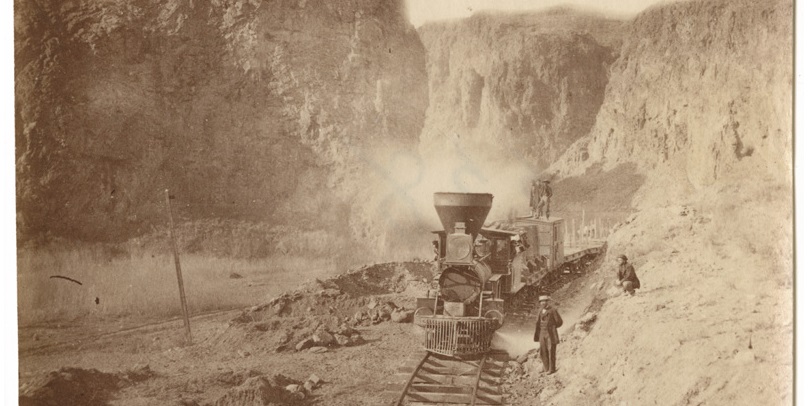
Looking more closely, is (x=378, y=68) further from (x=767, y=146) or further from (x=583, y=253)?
(x=767, y=146)

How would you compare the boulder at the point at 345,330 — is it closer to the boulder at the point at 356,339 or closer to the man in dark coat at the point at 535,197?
the boulder at the point at 356,339

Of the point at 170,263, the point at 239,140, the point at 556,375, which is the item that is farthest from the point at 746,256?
the point at 170,263

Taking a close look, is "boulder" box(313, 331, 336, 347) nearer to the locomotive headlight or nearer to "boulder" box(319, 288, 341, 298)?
"boulder" box(319, 288, 341, 298)

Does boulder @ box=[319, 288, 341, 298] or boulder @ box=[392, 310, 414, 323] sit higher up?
boulder @ box=[319, 288, 341, 298]

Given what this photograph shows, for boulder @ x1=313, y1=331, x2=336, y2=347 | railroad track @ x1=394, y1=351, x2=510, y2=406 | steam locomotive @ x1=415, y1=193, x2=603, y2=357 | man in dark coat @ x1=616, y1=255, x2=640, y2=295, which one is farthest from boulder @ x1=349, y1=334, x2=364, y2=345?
man in dark coat @ x1=616, y1=255, x2=640, y2=295

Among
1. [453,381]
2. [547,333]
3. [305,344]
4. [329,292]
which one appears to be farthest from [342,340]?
[547,333]

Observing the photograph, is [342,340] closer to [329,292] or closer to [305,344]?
[305,344]

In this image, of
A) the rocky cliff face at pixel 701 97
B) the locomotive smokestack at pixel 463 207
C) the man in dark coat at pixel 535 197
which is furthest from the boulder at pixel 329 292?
the rocky cliff face at pixel 701 97
